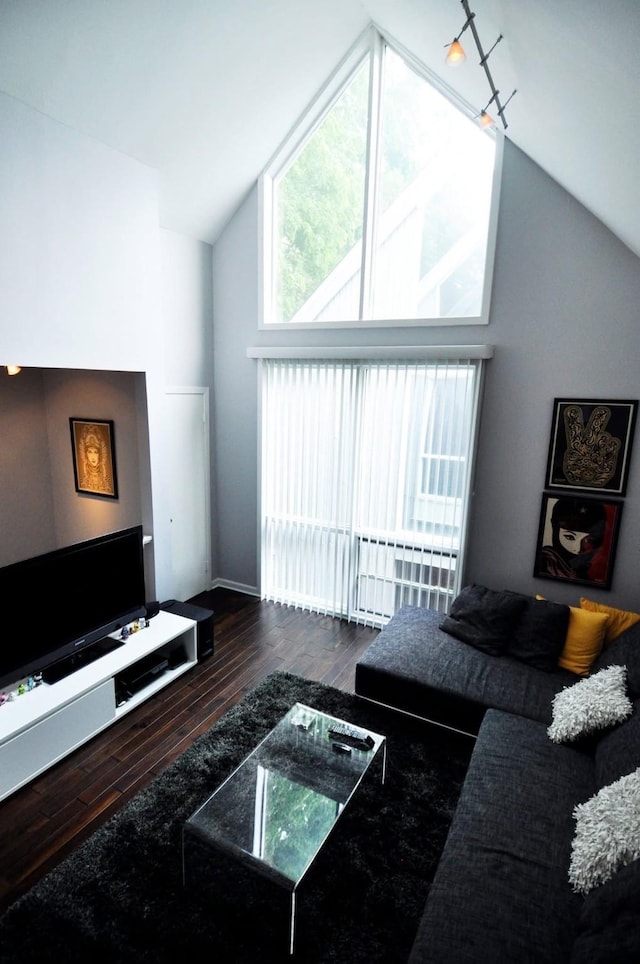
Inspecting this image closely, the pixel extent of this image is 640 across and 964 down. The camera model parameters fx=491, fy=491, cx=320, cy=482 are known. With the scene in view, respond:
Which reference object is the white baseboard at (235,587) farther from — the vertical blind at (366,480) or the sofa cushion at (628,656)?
the sofa cushion at (628,656)

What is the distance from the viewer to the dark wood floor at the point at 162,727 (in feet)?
7.52

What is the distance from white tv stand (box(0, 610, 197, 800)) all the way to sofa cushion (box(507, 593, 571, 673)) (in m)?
2.31

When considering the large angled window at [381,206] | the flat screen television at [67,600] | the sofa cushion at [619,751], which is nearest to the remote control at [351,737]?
the sofa cushion at [619,751]

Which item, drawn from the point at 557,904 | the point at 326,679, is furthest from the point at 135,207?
the point at 557,904

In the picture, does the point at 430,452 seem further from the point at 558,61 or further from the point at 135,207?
the point at 135,207

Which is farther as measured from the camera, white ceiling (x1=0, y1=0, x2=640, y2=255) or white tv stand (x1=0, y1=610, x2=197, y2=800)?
white tv stand (x1=0, y1=610, x2=197, y2=800)

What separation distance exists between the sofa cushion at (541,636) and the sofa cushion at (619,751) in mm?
662

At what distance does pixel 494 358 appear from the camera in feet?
11.8

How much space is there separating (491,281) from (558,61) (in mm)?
1681

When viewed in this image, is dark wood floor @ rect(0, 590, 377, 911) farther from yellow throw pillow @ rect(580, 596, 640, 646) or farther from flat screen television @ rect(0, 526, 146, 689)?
yellow throw pillow @ rect(580, 596, 640, 646)

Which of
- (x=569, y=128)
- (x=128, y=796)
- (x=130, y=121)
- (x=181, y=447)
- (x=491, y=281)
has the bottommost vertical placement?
(x=128, y=796)

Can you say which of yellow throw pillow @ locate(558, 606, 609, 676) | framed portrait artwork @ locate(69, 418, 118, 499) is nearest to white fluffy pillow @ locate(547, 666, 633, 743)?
yellow throw pillow @ locate(558, 606, 609, 676)

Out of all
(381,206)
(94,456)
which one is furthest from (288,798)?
(381,206)

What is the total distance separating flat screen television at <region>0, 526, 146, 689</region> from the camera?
2680mm
